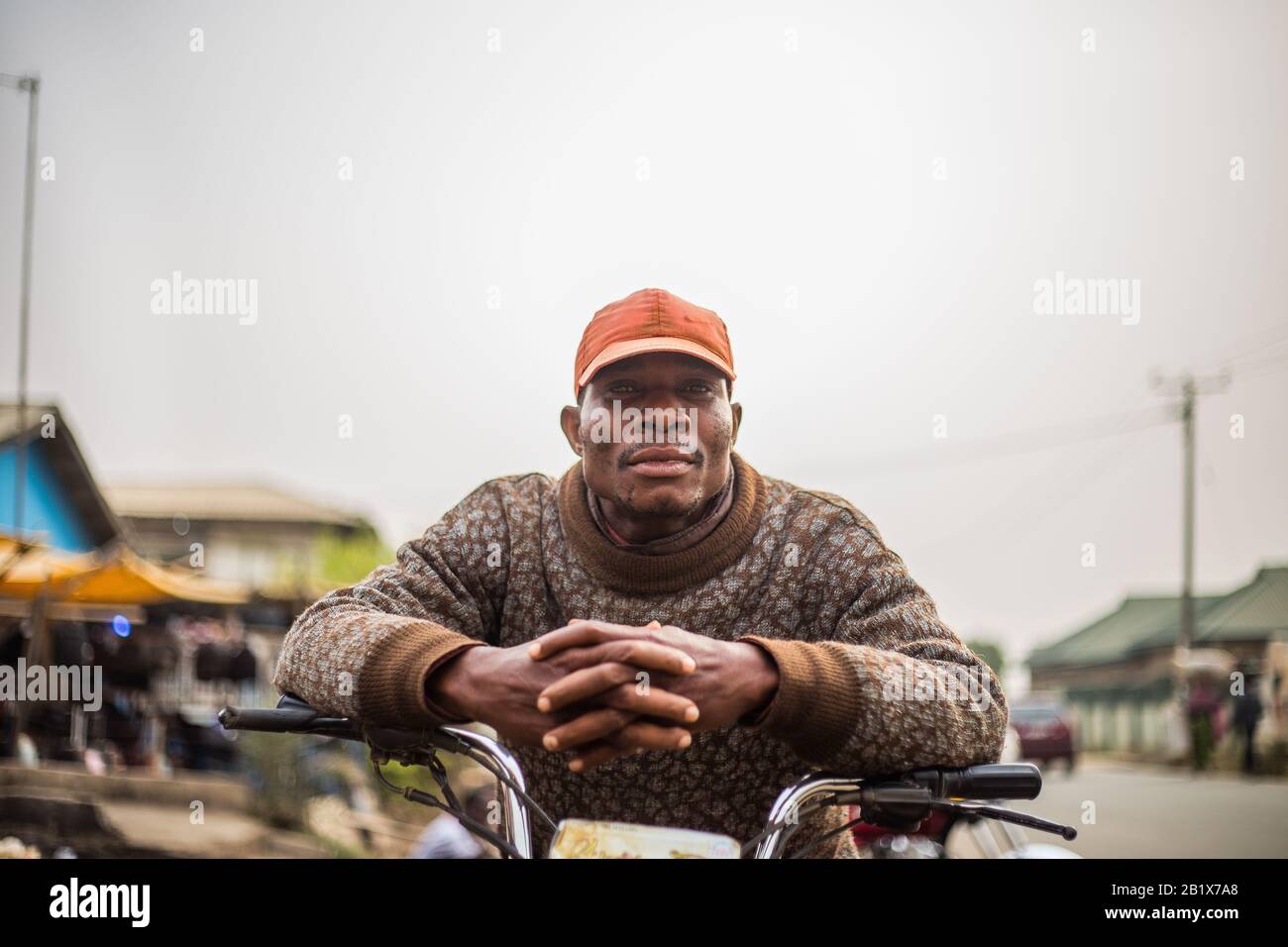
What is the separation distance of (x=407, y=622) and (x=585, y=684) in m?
0.34

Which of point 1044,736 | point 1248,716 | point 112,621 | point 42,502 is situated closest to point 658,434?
point 112,621

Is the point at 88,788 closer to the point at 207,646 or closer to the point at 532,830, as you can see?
the point at 207,646

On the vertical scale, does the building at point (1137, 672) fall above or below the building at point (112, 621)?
below

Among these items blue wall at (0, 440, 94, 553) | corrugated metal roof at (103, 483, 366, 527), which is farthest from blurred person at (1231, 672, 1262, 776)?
corrugated metal roof at (103, 483, 366, 527)

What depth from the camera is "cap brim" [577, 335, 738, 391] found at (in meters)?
1.82

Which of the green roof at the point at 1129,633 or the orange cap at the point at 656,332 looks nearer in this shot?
the orange cap at the point at 656,332

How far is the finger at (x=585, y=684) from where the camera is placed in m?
1.33

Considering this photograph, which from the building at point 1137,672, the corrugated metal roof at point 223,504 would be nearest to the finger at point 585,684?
the building at point 1137,672

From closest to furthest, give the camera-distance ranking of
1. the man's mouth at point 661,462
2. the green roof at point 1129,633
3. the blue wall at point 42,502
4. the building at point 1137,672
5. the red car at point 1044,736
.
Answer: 1. the man's mouth at point 661,462
2. the building at point 1137,672
3. the blue wall at point 42,502
4. the red car at point 1044,736
5. the green roof at point 1129,633

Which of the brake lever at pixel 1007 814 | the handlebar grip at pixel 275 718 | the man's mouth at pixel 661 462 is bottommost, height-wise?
the brake lever at pixel 1007 814

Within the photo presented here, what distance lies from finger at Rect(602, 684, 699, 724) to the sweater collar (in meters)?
0.61

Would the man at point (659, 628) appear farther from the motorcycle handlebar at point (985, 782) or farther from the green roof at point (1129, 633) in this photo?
the green roof at point (1129, 633)

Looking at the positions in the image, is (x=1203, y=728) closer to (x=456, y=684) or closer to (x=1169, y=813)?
(x=1169, y=813)
